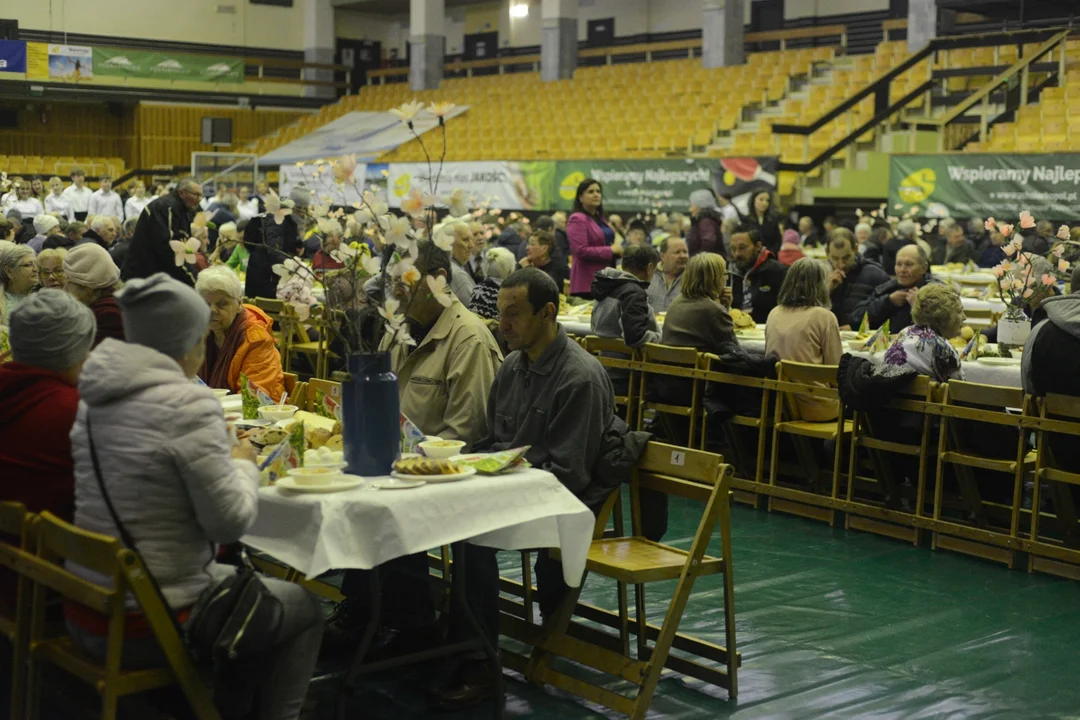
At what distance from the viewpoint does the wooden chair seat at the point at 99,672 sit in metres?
2.98

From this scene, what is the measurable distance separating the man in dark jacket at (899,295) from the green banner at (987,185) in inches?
253

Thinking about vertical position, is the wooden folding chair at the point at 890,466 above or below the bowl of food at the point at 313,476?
below

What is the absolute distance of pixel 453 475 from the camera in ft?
11.3

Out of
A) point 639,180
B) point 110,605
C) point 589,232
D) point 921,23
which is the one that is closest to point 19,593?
point 110,605

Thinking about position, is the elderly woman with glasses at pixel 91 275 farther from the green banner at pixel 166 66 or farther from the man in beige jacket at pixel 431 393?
the green banner at pixel 166 66

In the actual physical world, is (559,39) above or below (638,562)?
above

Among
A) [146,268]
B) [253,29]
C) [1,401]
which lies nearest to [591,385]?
[1,401]

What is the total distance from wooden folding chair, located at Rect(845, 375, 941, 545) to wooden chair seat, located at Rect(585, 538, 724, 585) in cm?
195

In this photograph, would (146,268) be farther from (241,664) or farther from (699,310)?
(241,664)

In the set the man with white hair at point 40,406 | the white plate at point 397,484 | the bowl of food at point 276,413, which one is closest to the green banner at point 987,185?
the bowl of food at point 276,413

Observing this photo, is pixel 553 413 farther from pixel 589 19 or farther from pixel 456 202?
pixel 589 19

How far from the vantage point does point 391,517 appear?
10.6 ft

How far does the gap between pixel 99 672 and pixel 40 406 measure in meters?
0.73

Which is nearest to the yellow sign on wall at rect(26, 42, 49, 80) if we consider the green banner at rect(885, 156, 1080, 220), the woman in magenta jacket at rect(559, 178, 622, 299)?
the green banner at rect(885, 156, 1080, 220)
